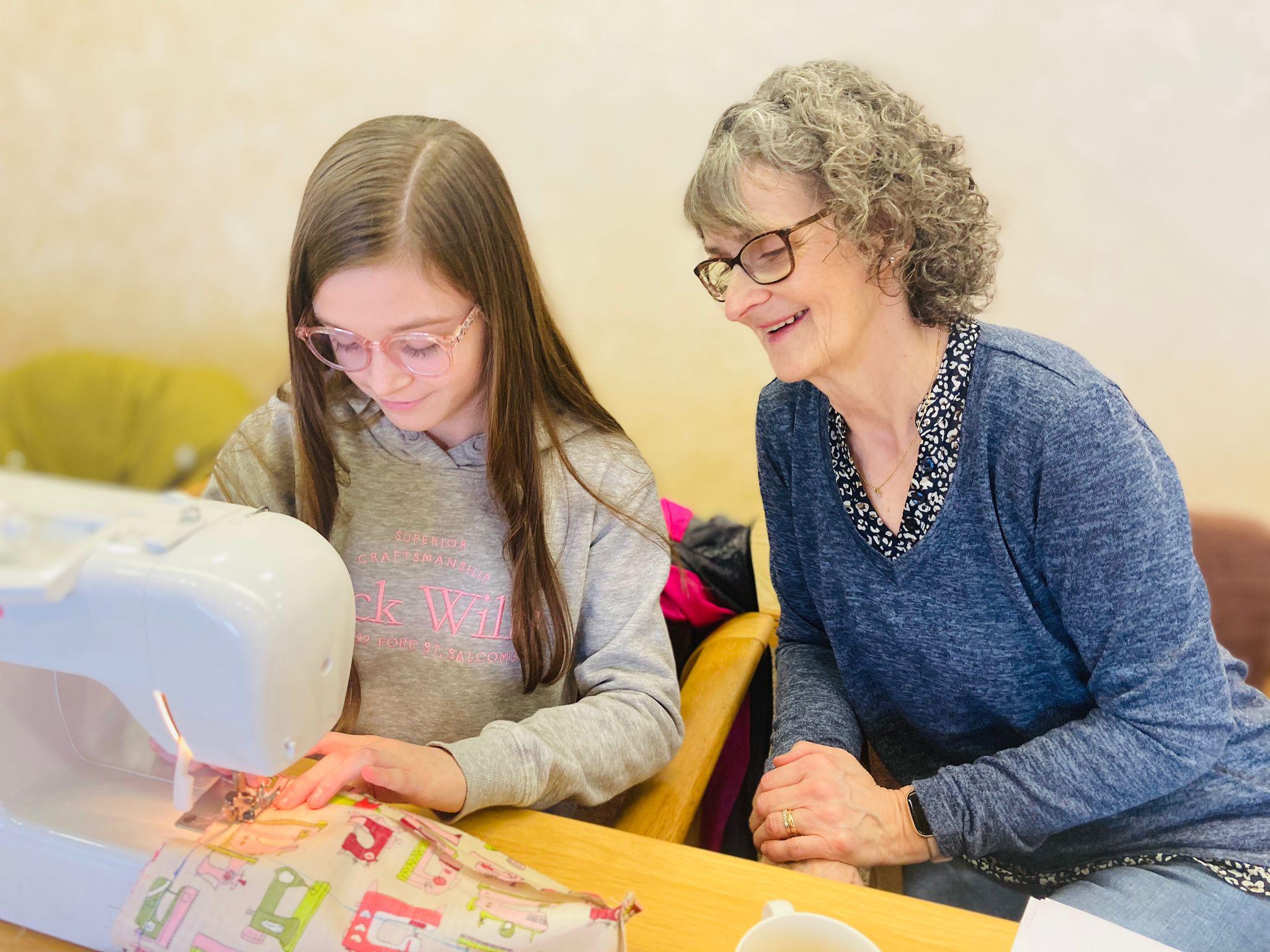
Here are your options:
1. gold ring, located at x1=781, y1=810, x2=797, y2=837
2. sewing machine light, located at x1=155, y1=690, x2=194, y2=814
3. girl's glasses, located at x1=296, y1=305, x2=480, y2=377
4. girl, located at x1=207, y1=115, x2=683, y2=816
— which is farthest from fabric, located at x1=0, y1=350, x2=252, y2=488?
gold ring, located at x1=781, y1=810, x2=797, y2=837

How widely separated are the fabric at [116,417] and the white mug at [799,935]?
1446mm

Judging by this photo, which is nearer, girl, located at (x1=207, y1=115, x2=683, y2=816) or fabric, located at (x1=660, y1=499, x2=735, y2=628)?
girl, located at (x1=207, y1=115, x2=683, y2=816)

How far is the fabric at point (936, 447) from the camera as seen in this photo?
1017 mm

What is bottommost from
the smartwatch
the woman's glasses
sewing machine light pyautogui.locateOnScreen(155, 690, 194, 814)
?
the smartwatch

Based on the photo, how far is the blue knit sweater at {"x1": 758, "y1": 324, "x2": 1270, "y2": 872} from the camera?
0.94 m

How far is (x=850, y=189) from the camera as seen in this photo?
3.05 ft

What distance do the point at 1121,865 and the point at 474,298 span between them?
91cm

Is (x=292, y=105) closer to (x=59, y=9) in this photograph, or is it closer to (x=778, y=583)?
(x=59, y=9)

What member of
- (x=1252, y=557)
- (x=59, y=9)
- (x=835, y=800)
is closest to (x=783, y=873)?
(x=835, y=800)

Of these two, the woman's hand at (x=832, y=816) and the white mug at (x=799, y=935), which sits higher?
the white mug at (x=799, y=935)

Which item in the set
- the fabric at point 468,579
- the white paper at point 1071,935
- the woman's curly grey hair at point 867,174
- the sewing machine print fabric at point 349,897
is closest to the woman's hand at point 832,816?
the fabric at point 468,579

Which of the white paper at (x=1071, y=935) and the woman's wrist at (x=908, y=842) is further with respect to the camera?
the woman's wrist at (x=908, y=842)

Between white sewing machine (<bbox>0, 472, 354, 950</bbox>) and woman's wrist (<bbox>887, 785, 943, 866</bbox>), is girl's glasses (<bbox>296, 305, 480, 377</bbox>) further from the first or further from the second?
woman's wrist (<bbox>887, 785, 943, 866</bbox>)

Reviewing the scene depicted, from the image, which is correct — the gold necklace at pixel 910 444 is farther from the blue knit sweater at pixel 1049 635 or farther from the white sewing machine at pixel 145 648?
the white sewing machine at pixel 145 648
